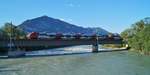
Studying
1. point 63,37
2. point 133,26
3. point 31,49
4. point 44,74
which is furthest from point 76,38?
point 44,74

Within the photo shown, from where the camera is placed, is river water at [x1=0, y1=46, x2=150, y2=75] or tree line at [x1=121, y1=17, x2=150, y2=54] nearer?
river water at [x1=0, y1=46, x2=150, y2=75]

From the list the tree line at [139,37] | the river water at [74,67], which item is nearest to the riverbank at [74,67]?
the river water at [74,67]

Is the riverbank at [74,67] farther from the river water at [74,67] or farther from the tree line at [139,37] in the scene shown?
the tree line at [139,37]

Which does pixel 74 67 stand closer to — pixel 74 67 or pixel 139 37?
pixel 74 67

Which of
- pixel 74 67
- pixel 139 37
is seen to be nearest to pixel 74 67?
pixel 74 67

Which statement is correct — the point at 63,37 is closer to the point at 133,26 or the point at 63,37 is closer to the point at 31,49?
the point at 31,49

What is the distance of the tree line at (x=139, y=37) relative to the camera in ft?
363

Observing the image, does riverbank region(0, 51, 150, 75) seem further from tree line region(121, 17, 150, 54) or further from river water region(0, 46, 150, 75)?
tree line region(121, 17, 150, 54)

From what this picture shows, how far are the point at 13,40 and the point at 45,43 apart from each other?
10678mm

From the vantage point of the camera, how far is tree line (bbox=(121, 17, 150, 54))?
11064cm

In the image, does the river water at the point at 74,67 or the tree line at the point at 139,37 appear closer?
→ the river water at the point at 74,67

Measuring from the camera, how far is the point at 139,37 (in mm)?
119000

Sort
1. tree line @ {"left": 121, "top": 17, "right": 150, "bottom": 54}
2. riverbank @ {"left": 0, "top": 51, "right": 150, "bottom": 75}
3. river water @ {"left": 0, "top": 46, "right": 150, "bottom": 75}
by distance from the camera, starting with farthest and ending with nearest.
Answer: tree line @ {"left": 121, "top": 17, "right": 150, "bottom": 54} → river water @ {"left": 0, "top": 46, "right": 150, "bottom": 75} → riverbank @ {"left": 0, "top": 51, "right": 150, "bottom": 75}

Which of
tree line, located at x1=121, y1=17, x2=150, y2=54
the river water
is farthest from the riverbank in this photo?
tree line, located at x1=121, y1=17, x2=150, y2=54
